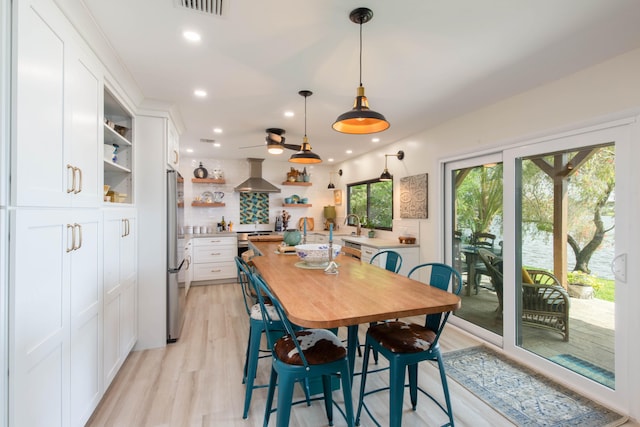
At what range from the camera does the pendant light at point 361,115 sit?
157cm

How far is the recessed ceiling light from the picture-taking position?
1.76 metres

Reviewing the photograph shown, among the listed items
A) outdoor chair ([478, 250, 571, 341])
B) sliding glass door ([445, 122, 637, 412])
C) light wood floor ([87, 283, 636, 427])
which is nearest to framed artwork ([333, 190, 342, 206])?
sliding glass door ([445, 122, 637, 412])

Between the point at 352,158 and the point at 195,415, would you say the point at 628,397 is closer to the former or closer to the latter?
the point at 195,415

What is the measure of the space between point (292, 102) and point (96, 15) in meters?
1.58

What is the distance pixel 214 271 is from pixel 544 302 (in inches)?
187

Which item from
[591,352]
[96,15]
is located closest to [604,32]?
[591,352]

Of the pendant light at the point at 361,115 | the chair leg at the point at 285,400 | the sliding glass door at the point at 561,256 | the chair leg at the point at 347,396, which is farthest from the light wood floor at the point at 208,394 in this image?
the pendant light at the point at 361,115

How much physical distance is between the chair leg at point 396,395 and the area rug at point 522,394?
96 centimetres

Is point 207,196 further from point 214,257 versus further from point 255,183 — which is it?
Result: point 214,257

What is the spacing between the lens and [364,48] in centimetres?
193

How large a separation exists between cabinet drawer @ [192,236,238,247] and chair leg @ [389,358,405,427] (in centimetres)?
437

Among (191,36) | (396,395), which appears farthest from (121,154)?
(396,395)

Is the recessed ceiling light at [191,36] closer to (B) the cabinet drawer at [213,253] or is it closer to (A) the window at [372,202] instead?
(A) the window at [372,202]

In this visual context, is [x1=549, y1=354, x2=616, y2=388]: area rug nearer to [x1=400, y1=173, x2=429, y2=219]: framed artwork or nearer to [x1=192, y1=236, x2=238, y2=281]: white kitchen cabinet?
[x1=400, y1=173, x2=429, y2=219]: framed artwork
